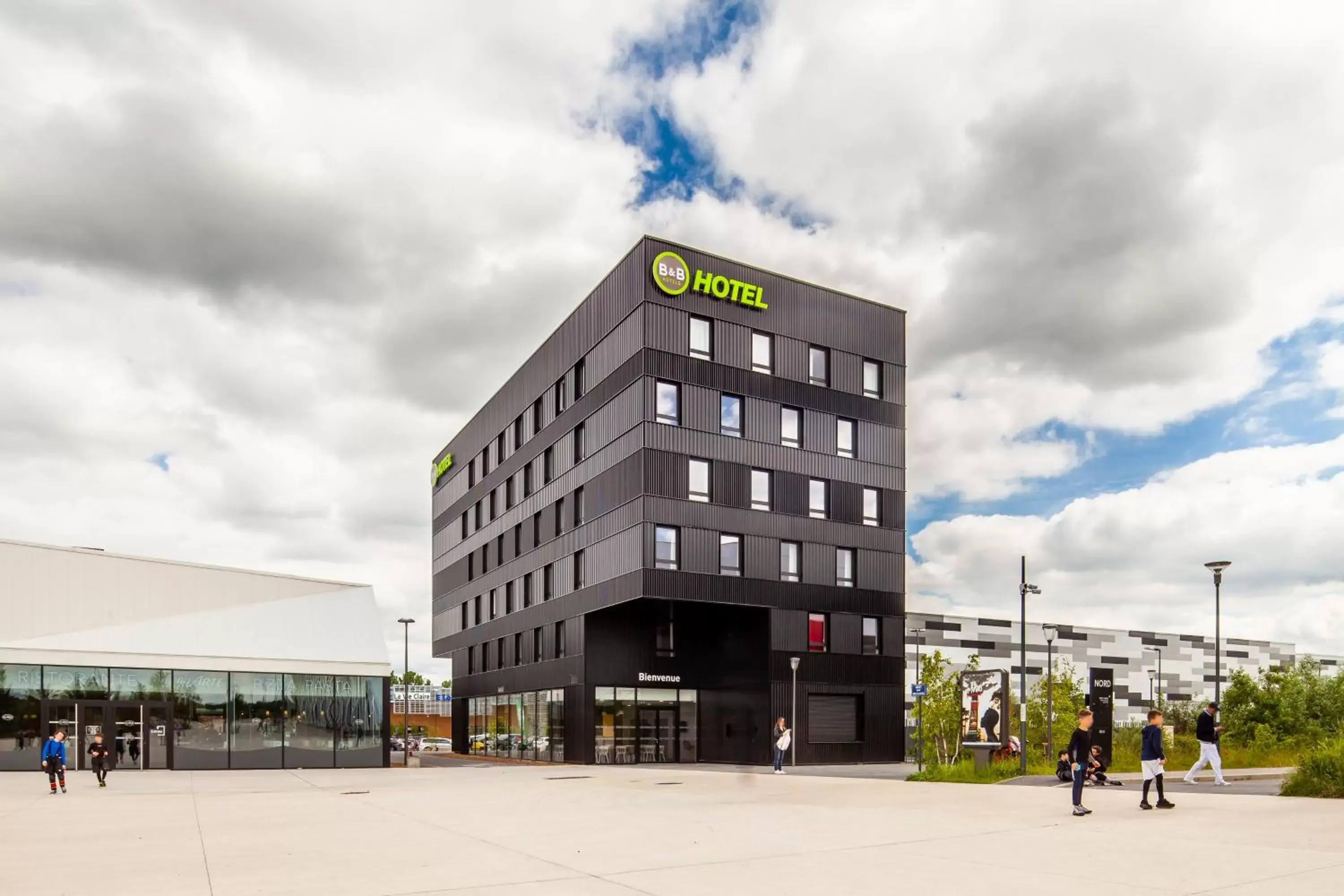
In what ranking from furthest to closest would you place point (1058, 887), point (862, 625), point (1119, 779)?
point (862, 625), point (1119, 779), point (1058, 887)

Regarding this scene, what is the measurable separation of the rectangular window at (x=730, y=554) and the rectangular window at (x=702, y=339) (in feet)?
23.2

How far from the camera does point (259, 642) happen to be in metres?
43.2

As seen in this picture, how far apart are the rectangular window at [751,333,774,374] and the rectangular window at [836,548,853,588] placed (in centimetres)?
812

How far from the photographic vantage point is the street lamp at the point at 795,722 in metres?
41.7

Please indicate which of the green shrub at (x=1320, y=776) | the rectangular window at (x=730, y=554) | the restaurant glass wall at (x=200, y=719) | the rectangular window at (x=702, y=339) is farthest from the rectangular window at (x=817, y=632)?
the green shrub at (x=1320, y=776)

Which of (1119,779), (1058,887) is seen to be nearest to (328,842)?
(1058,887)

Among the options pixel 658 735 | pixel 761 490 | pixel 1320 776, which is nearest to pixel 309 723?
pixel 658 735

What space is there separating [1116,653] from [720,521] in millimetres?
55877

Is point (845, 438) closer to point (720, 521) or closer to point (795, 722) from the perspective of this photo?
point (720, 521)

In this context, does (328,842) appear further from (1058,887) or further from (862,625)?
(862,625)

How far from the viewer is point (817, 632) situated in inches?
1796

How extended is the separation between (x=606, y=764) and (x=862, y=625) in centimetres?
1199

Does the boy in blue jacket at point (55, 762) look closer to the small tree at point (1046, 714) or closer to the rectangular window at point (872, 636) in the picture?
the small tree at point (1046, 714)

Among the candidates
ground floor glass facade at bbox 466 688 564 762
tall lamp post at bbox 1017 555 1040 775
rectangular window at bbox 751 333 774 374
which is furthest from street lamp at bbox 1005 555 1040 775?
ground floor glass facade at bbox 466 688 564 762
